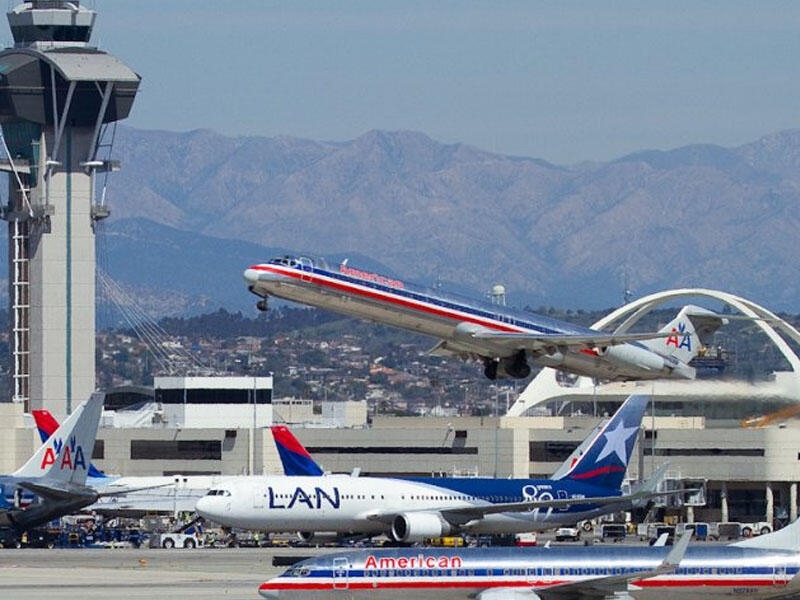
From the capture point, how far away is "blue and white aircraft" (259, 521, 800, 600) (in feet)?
247

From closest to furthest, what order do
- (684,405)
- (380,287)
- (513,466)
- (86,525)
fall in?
1. (380,287)
2. (86,525)
3. (684,405)
4. (513,466)

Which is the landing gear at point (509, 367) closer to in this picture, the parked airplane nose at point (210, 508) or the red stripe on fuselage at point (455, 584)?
the parked airplane nose at point (210, 508)

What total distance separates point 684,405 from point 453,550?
324 feet

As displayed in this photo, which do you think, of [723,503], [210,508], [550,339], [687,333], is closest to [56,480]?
[210,508]

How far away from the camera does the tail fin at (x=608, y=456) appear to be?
406 feet

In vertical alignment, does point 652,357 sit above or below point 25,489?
above

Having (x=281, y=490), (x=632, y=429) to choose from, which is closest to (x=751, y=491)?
(x=632, y=429)

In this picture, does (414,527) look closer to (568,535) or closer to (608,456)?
(608,456)

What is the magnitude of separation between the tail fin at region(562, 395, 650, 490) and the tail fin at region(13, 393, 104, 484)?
2843cm

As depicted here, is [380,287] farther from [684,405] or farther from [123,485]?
[684,405]

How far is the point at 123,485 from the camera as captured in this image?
152625 mm

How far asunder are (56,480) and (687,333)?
137 feet

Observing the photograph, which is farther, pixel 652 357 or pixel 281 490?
pixel 652 357

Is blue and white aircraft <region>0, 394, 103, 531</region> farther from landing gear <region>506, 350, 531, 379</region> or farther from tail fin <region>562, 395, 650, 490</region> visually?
tail fin <region>562, 395, 650, 490</region>
